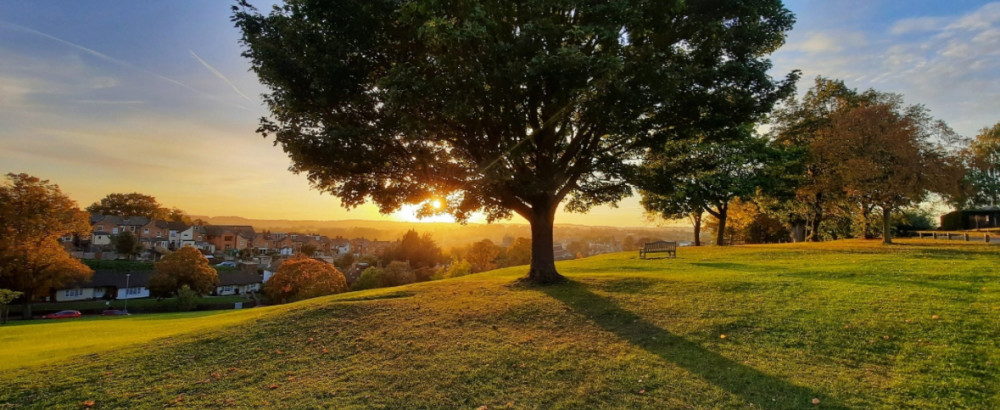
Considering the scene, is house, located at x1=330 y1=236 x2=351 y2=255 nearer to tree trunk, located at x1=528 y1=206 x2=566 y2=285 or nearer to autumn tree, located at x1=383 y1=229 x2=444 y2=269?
autumn tree, located at x1=383 y1=229 x2=444 y2=269

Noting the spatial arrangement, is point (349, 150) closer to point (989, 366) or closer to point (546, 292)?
point (546, 292)

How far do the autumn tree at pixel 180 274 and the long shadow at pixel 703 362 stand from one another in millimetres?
53042

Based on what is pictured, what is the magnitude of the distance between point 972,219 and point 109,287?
10023 cm

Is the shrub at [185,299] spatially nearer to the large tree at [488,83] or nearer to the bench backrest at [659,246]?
the large tree at [488,83]

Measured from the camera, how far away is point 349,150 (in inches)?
460

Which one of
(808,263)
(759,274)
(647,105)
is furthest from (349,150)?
(808,263)

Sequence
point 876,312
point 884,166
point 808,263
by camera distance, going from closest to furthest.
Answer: point 876,312 → point 808,263 → point 884,166

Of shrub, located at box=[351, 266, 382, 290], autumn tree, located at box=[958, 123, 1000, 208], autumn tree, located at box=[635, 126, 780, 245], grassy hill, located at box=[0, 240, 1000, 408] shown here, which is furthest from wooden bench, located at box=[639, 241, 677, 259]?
autumn tree, located at box=[958, 123, 1000, 208]

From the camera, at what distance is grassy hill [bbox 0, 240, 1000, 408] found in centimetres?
596

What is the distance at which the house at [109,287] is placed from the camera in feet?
167

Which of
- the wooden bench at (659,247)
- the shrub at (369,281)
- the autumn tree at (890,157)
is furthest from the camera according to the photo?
the shrub at (369,281)

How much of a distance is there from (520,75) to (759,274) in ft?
37.2

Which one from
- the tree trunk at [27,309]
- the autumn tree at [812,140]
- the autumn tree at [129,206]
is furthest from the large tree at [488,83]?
the autumn tree at [129,206]

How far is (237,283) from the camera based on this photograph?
214 feet
